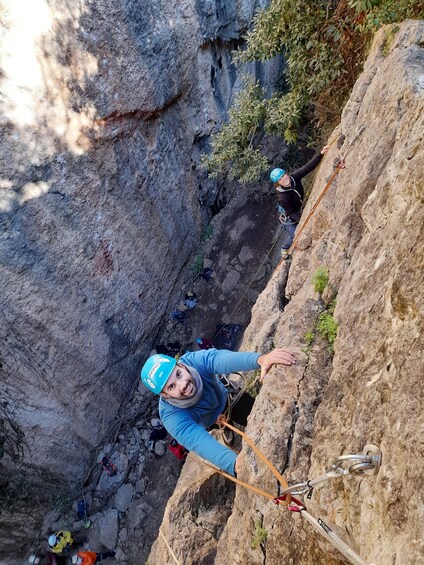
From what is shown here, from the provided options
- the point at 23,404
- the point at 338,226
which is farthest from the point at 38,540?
the point at 338,226

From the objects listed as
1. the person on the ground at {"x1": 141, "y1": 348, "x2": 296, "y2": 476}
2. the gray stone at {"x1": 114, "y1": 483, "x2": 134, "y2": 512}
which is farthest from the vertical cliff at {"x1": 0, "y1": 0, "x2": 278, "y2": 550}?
the person on the ground at {"x1": 141, "y1": 348, "x2": 296, "y2": 476}

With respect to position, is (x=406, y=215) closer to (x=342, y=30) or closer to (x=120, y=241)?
(x=342, y=30)

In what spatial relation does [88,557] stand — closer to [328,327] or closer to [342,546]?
[328,327]

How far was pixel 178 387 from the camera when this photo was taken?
3547 millimetres

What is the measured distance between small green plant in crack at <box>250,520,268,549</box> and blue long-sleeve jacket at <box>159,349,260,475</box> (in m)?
0.51

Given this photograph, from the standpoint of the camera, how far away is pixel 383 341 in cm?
221

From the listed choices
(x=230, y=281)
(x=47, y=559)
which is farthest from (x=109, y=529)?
(x=230, y=281)

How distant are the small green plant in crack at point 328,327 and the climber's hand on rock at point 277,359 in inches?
12.1

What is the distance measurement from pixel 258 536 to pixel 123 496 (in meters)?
5.73

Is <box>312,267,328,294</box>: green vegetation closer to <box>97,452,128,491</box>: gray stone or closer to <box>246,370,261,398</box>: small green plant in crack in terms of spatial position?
<box>246,370,261,398</box>: small green plant in crack

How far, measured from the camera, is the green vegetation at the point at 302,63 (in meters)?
5.73

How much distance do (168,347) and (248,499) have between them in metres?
5.65

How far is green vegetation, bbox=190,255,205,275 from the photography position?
938cm

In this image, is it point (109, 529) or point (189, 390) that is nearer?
point (189, 390)
